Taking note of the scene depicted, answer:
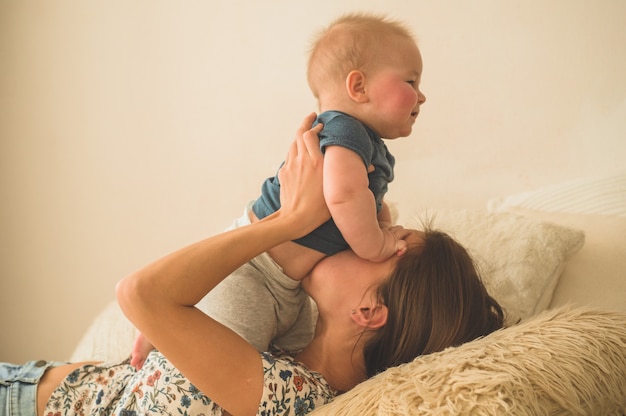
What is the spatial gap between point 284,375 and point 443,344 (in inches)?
12.4

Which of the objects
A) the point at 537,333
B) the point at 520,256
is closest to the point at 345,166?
the point at 537,333

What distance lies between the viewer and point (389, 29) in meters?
1.23

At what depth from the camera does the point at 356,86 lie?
1.21 m

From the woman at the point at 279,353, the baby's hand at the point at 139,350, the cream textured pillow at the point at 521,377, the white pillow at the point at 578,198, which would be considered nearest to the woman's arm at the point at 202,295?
Result: the woman at the point at 279,353

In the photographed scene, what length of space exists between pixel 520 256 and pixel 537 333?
0.46 m

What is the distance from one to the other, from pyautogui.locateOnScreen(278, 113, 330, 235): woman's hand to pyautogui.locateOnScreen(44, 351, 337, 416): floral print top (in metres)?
0.28

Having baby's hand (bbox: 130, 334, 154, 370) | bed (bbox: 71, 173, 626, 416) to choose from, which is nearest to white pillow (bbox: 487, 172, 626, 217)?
bed (bbox: 71, 173, 626, 416)

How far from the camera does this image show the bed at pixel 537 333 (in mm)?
919

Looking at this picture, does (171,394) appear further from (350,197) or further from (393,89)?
(393,89)

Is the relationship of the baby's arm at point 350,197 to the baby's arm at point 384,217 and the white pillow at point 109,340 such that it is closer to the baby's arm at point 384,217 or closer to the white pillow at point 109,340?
the baby's arm at point 384,217

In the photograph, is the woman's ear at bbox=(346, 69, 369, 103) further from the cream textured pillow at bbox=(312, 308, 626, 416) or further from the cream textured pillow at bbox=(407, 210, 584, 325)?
the cream textured pillow at bbox=(312, 308, 626, 416)

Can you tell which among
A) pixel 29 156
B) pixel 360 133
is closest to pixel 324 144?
pixel 360 133

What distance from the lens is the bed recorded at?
919 mm

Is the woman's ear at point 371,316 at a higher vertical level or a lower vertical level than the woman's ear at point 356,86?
lower
